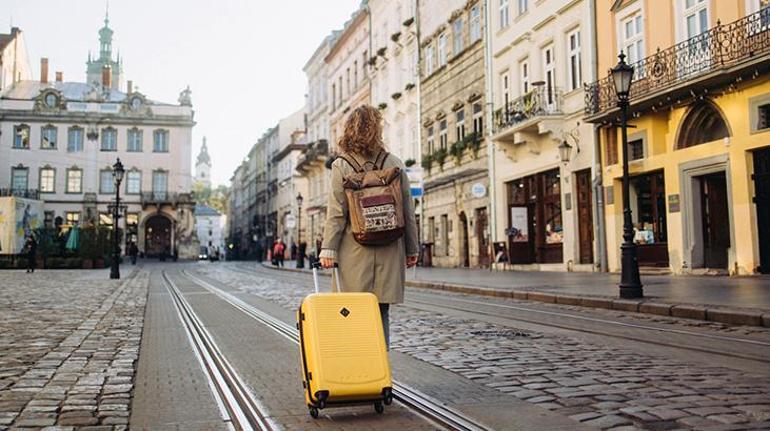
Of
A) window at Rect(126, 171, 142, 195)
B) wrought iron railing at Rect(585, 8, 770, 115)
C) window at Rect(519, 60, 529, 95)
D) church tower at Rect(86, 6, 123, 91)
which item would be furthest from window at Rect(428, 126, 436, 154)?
church tower at Rect(86, 6, 123, 91)

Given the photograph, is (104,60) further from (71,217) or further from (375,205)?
(375,205)

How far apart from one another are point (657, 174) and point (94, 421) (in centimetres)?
1831

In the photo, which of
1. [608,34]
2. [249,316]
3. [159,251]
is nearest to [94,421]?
[249,316]

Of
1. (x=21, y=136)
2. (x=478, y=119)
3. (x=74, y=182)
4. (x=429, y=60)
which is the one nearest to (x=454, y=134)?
(x=478, y=119)

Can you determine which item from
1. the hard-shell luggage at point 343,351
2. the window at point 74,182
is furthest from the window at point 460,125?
the window at point 74,182

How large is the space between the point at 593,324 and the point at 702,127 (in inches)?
443

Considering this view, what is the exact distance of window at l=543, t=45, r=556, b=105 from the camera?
79.4ft

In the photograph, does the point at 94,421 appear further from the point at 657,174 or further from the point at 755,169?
the point at 657,174

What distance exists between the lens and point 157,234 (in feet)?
233

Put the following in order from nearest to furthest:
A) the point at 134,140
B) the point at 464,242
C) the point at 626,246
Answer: the point at 626,246, the point at 464,242, the point at 134,140

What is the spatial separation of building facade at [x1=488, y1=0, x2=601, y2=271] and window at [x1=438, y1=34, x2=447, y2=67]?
523cm

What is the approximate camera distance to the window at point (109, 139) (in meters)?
69.7

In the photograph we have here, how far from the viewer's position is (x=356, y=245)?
4.54 m

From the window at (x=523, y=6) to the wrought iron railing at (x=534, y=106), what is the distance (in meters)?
3.55
